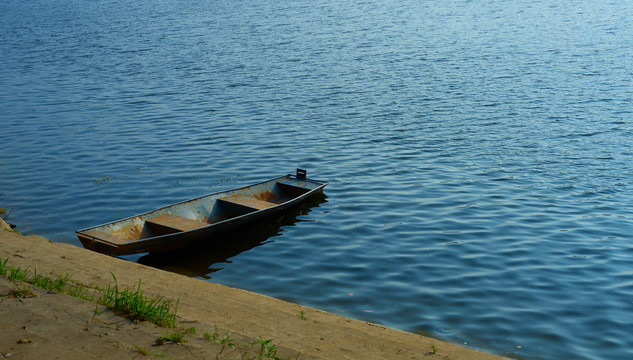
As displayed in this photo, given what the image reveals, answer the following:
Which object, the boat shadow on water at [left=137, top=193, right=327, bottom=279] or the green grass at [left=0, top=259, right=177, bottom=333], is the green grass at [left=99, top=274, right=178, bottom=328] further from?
the boat shadow on water at [left=137, top=193, right=327, bottom=279]

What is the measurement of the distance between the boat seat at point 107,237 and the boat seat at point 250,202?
3116 millimetres

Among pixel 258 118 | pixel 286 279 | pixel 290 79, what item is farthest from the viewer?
pixel 290 79

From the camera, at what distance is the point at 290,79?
30000mm

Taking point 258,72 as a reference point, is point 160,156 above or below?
below

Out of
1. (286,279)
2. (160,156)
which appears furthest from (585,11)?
(286,279)

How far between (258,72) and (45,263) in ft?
77.1

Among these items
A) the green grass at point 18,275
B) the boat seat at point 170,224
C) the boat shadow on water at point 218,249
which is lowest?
the boat shadow on water at point 218,249

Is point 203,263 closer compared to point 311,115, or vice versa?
point 203,263

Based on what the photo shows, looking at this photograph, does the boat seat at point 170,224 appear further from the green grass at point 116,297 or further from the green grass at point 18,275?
the green grass at point 18,275

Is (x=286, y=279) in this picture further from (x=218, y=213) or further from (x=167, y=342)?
(x=167, y=342)

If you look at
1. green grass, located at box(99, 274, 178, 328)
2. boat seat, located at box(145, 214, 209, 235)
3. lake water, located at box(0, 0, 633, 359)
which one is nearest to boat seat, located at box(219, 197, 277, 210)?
lake water, located at box(0, 0, 633, 359)

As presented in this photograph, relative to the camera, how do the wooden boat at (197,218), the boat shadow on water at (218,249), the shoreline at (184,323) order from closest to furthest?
1. the shoreline at (184,323)
2. the wooden boat at (197,218)
3. the boat shadow on water at (218,249)

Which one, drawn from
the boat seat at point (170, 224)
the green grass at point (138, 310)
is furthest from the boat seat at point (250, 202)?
the green grass at point (138, 310)

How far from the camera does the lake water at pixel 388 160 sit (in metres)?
10.9
